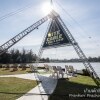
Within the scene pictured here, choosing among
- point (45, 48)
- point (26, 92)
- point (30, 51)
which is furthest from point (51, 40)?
point (30, 51)

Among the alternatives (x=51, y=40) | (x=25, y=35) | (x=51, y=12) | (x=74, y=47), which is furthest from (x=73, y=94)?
(x=25, y=35)

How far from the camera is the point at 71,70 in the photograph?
26281 mm

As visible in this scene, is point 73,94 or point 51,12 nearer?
point 73,94

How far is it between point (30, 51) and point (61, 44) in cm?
11291

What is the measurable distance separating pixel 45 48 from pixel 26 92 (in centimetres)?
1835

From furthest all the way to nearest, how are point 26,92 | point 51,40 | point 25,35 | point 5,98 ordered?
point 25,35 → point 51,40 → point 26,92 → point 5,98

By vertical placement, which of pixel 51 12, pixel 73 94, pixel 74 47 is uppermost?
pixel 51 12

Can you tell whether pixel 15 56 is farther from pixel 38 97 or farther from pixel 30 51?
pixel 38 97

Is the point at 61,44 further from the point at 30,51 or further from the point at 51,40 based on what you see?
the point at 30,51

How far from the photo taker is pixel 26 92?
14.6m

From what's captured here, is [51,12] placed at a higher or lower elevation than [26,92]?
higher

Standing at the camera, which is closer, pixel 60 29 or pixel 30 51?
pixel 60 29

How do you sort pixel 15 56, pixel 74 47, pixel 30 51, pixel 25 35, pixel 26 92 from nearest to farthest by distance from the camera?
pixel 26 92 → pixel 74 47 → pixel 25 35 → pixel 15 56 → pixel 30 51

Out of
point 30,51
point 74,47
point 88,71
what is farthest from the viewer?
point 30,51
